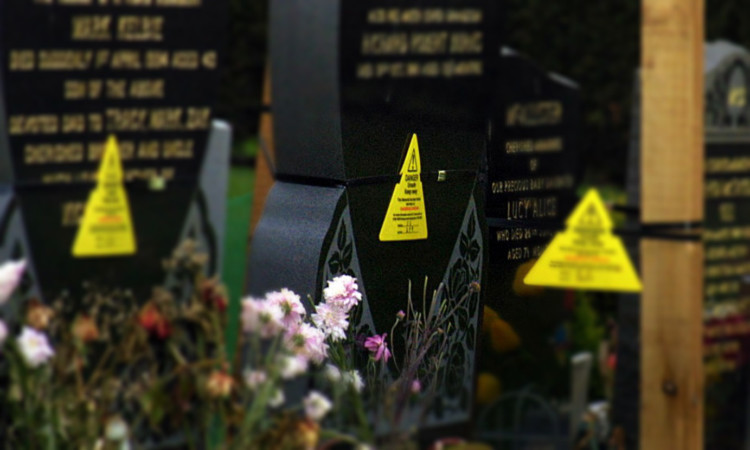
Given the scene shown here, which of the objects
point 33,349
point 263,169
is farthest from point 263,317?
point 263,169

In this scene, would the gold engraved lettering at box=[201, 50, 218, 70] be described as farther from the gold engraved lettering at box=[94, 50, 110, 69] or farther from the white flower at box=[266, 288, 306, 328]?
the white flower at box=[266, 288, 306, 328]

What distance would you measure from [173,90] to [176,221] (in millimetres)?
383

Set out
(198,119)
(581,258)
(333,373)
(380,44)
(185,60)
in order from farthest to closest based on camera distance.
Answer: (198,119)
(185,60)
(380,44)
(581,258)
(333,373)

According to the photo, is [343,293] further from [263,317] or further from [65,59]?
[65,59]

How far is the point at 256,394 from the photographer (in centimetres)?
142

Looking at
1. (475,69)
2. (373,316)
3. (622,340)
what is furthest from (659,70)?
(373,316)

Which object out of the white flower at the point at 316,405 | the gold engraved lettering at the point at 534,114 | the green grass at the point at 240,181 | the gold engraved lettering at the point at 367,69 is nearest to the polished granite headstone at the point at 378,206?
the white flower at the point at 316,405

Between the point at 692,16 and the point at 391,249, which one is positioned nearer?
the point at 391,249

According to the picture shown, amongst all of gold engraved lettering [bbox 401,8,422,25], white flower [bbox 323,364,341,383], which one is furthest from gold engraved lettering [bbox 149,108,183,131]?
white flower [bbox 323,364,341,383]

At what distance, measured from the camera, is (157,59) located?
3318 mm

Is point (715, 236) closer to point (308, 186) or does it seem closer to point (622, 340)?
point (622, 340)

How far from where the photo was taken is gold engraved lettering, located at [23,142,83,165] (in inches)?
125

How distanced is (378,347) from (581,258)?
0.58 m

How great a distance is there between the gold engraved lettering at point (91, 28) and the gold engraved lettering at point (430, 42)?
0.82 meters
